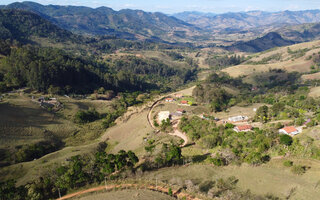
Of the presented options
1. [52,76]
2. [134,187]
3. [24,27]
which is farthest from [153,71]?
[134,187]

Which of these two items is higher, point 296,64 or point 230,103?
point 296,64

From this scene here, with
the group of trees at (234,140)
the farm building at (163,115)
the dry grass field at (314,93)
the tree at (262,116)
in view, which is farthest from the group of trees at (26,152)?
the dry grass field at (314,93)

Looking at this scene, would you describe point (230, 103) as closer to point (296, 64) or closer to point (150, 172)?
point (150, 172)

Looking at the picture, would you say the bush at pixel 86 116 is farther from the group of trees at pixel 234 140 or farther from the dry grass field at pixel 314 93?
the dry grass field at pixel 314 93

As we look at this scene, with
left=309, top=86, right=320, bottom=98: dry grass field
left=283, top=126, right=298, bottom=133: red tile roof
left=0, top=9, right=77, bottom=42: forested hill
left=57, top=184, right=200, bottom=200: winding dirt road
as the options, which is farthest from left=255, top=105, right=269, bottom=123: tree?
left=0, top=9, right=77, bottom=42: forested hill

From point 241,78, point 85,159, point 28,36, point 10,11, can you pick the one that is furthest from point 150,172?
point 10,11

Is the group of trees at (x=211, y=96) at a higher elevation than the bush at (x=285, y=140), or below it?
below

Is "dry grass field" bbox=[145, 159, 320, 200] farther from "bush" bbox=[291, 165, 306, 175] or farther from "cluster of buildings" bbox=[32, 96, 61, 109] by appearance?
"cluster of buildings" bbox=[32, 96, 61, 109]
